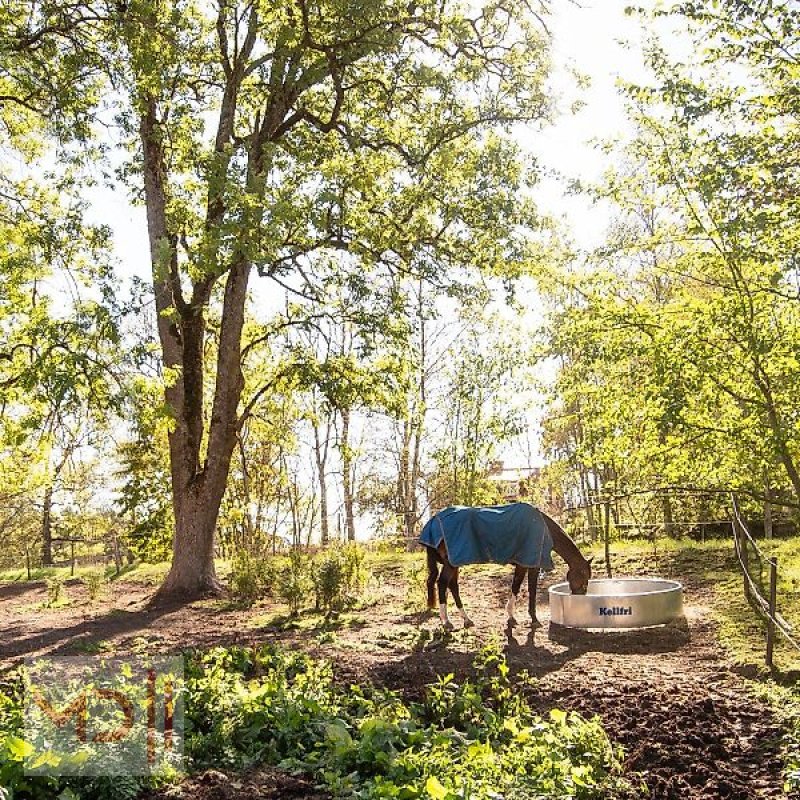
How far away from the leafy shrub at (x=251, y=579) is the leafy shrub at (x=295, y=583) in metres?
0.97

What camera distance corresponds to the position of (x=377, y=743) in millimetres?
4914

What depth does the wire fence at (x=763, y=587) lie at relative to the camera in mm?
7402

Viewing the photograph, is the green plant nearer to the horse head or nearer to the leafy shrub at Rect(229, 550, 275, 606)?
the leafy shrub at Rect(229, 550, 275, 606)

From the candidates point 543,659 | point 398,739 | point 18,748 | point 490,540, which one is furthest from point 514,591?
point 18,748

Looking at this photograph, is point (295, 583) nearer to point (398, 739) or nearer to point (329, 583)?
point (329, 583)

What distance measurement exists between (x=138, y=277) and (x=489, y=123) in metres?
A: 6.30

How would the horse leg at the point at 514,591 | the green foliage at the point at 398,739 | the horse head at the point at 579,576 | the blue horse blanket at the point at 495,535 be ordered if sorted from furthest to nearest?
the horse head at the point at 579,576
the horse leg at the point at 514,591
the blue horse blanket at the point at 495,535
the green foliage at the point at 398,739

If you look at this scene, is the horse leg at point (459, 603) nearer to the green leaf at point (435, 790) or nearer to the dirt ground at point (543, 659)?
the dirt ground at point (543, 659)

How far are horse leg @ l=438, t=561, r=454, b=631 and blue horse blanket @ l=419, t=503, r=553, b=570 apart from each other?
262mm

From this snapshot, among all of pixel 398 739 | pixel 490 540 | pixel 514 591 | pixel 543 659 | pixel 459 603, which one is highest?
pixel 490 540

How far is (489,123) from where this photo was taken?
13.5 metres

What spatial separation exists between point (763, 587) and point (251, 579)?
788 centimetres

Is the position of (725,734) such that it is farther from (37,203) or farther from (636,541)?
(37,203)

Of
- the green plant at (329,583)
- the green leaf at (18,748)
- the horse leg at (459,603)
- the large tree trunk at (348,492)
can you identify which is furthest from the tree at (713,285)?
the large tree trunk at (348,492)
